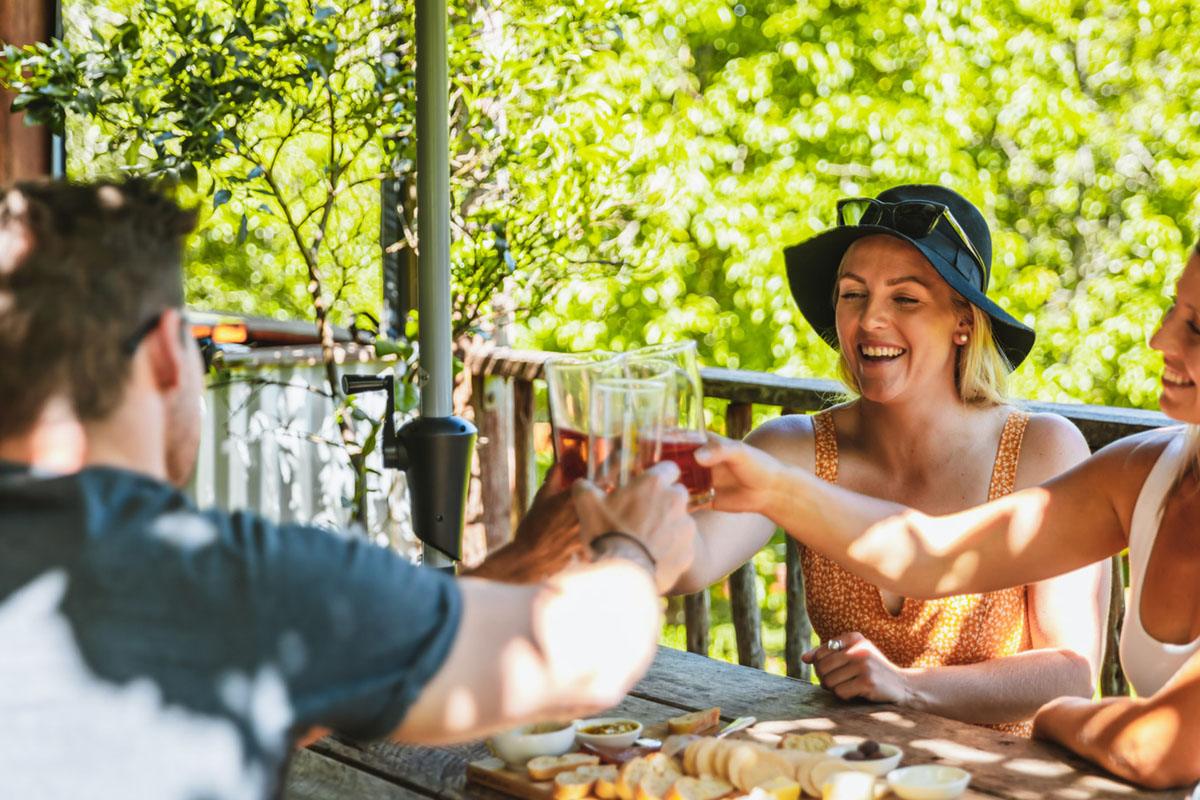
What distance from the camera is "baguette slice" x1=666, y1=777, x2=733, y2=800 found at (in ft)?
4.59

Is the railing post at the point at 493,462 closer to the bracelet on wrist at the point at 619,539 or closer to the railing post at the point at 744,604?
the railing post at the point at 744,604

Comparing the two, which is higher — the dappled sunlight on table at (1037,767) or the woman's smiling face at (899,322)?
the woman's smiling face at (899,322)

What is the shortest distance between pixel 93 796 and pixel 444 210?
4.82ft

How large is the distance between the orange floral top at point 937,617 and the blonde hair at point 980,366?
0.06 meters

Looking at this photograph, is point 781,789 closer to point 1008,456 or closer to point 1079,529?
point 1079,529

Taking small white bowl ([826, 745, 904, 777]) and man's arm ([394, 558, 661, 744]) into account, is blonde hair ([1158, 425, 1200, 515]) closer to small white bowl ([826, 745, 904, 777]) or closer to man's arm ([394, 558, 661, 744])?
small white bowl ([826, 745, 904, 777])

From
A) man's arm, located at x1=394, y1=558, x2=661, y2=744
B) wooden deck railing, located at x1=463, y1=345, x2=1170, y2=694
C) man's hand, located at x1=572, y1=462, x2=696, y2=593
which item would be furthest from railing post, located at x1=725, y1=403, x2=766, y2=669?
man's arm, located at x1=394, y1=558, x2=661, y2=744

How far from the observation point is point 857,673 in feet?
6.14

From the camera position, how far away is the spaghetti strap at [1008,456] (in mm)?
2332

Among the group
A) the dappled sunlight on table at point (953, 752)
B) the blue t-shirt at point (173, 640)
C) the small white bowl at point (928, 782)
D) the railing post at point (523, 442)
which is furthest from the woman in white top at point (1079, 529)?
the railing post at point (523, 442)

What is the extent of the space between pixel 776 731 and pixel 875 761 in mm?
240

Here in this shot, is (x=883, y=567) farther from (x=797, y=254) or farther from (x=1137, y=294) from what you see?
(x=1137, y=294)

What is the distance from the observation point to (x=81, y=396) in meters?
0.99

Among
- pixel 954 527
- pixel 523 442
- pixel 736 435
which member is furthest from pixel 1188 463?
pixel 523 442
